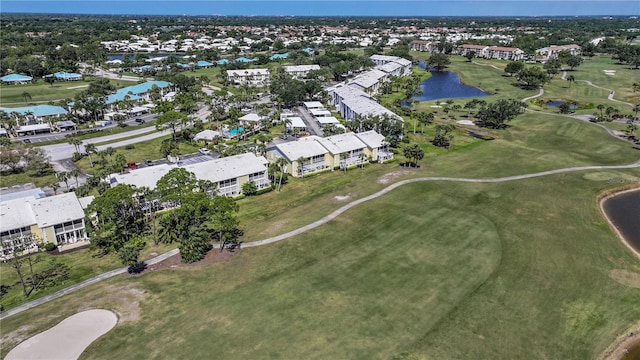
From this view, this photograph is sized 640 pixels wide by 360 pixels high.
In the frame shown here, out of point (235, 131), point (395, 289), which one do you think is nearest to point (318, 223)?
point (395, 289)

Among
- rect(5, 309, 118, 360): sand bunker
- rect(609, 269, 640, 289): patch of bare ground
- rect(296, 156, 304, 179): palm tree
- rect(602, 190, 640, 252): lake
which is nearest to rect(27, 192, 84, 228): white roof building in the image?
rect(5, 309, 118, 360): sand bunker

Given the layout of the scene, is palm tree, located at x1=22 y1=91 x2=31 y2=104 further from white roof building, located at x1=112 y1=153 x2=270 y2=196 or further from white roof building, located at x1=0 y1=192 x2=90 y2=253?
white roof building, located at x1=0 y1=192 x2=90 y2=253

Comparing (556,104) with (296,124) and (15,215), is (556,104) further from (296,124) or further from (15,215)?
(15,215)

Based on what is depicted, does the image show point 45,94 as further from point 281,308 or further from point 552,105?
point 552,105

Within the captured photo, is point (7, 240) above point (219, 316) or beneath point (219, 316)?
above

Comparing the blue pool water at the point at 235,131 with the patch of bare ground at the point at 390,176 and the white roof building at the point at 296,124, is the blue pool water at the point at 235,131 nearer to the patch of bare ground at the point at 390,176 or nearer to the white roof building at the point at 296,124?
the white roof building at the point at 296,124

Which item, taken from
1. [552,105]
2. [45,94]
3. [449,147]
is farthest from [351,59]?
[45,94]
